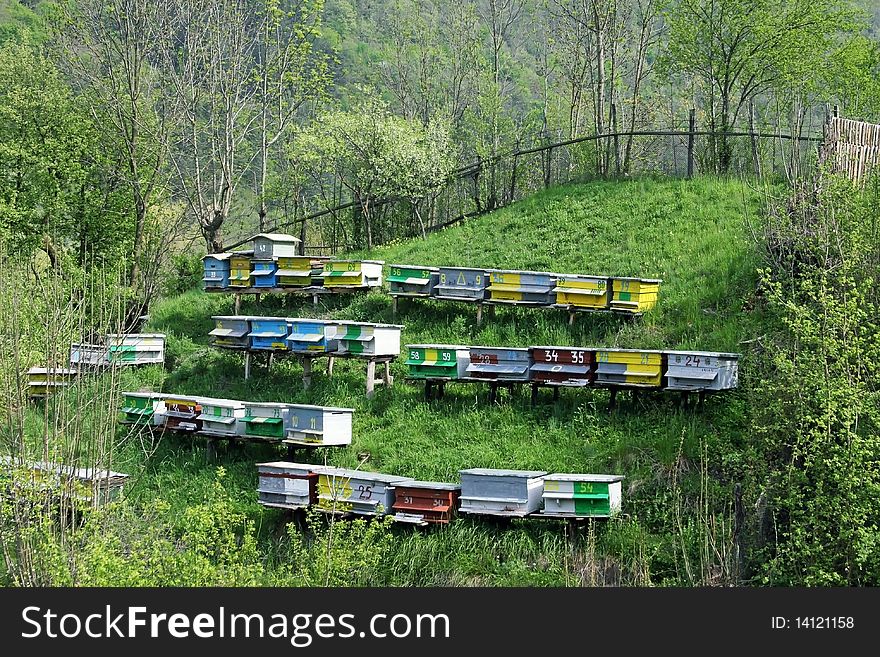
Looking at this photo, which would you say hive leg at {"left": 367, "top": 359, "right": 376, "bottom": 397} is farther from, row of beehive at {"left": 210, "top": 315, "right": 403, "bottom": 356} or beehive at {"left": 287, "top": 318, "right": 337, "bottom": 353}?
beehive at {"left": 287, "top": 318, "right": 337, "bottom": 353}

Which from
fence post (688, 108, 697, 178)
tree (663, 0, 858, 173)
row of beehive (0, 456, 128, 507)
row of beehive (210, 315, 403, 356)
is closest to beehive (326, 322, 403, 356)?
row of beehive (210, 315, 403, 356)

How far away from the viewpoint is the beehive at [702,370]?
1881 cm

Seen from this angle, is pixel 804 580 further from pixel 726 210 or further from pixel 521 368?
pixel 726 210

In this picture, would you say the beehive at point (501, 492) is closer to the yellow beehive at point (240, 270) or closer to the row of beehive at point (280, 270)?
the row of beehive at point (280, 270)

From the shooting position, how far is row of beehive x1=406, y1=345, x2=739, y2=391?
1894 centimetres

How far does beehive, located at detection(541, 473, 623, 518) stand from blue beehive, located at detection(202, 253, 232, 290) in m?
12.5

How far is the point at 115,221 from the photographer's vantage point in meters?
32.8

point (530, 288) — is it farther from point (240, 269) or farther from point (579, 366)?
point (240, 269)

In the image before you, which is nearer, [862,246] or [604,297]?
[862,246]

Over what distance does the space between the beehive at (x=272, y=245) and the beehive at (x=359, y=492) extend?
8929mm

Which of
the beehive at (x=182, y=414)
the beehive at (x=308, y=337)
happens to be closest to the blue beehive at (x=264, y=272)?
the beehive at (x=308, y=337)

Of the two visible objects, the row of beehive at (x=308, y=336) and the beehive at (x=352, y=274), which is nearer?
the row of beehive at (x=308, y=336)

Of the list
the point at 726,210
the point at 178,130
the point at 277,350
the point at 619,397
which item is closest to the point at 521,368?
the point at 619,397

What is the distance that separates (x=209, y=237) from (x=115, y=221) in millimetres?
2922
